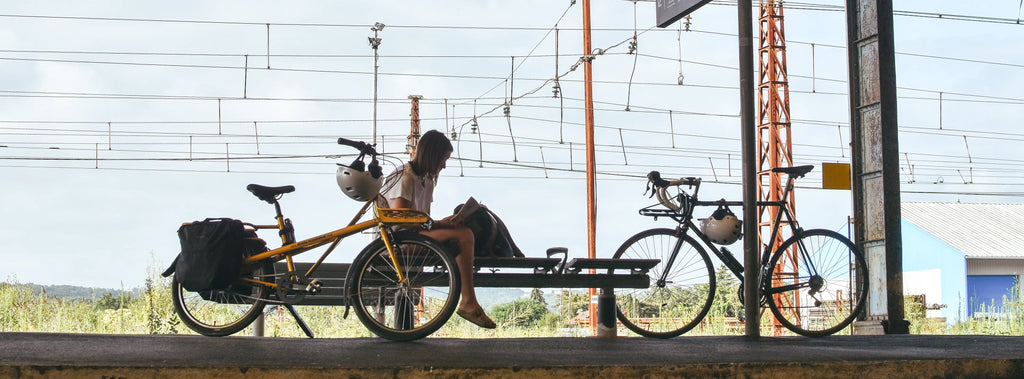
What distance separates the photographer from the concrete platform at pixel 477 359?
345 centimetres

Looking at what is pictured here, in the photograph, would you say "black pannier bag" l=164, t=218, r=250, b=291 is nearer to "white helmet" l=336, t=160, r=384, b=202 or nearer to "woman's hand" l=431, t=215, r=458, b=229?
"white helmet" l=336, t=160, r=384, b=202

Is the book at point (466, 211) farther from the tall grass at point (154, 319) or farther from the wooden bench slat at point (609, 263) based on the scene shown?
the tall grass at point (154, 319)

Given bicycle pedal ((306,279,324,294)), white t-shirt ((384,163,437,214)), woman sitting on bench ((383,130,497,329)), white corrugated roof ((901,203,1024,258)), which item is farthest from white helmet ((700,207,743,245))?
white corrugated roof ((901,203,1024,258))

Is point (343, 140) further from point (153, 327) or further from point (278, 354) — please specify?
point (153, 327)

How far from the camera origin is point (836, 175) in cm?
825

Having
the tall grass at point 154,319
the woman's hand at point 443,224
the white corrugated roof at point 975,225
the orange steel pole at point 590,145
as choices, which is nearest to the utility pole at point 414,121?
the orange steel pole at point 590,145

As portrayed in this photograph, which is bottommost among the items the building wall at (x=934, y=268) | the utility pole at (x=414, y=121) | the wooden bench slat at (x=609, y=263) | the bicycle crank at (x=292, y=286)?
the building wall at (x=934, y=268)

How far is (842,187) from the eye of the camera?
8234 mm

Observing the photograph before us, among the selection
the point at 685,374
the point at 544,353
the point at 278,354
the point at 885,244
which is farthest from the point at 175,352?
the point at 885,244

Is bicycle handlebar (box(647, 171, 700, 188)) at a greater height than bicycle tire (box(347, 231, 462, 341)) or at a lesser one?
greater

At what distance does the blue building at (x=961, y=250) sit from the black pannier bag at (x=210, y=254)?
3536 centimetres

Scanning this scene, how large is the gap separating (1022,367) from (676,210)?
2.53 m

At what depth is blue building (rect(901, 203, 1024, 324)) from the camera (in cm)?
3953

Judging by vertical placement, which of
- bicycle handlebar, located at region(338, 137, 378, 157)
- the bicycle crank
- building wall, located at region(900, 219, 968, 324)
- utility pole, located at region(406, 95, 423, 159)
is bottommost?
building wall, located at region(900, 219, 968, 324)
